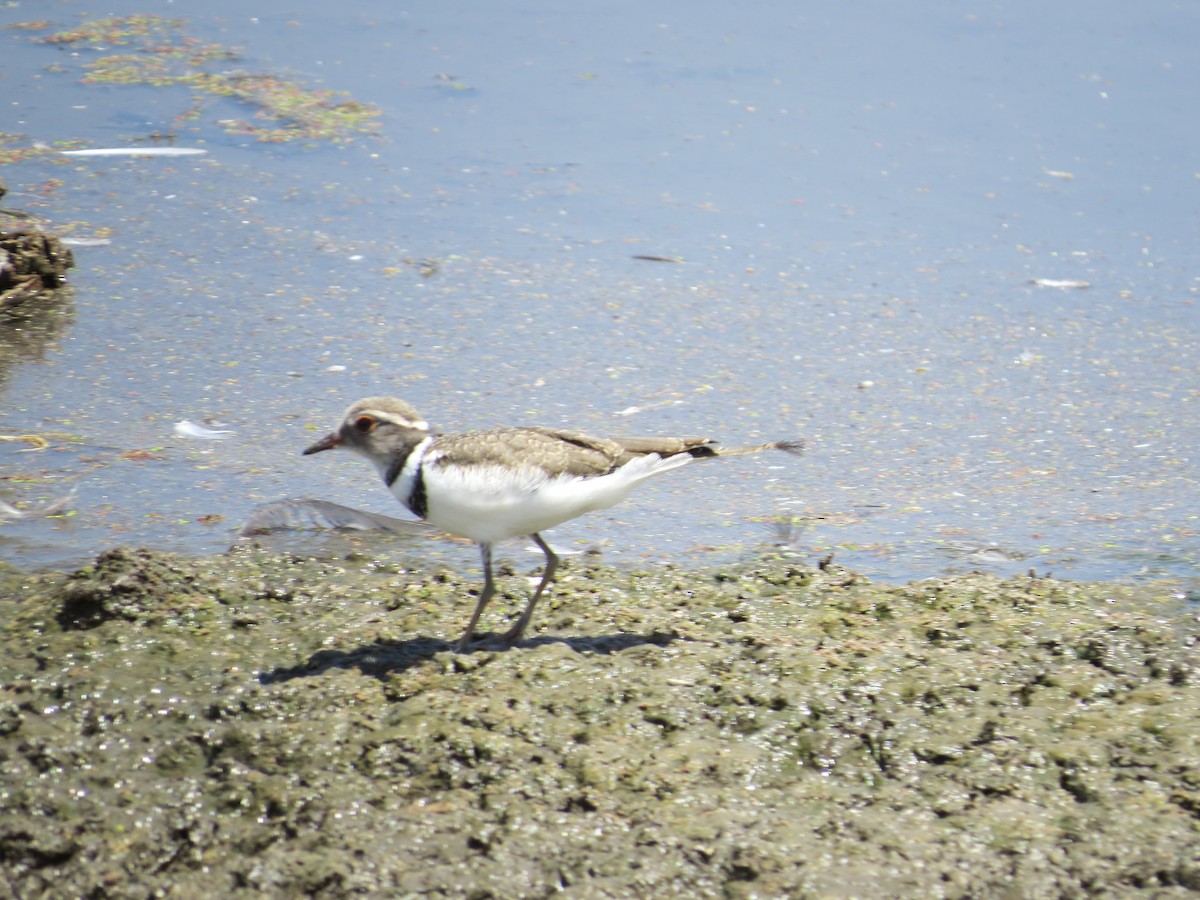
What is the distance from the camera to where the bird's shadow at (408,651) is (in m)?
4.15

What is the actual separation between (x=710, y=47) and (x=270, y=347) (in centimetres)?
521

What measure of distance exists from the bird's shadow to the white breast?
1.09 feet

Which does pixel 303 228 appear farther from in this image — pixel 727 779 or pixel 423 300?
pixel 727 779

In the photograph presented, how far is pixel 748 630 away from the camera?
4.58 meters

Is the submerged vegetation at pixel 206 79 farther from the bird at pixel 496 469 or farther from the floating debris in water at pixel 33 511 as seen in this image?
the bird at pixel 496 469

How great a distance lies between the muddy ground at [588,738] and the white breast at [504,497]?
0.36 metres

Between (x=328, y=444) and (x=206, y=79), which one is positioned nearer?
(x=328, y=444)

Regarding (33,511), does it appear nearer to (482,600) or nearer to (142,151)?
(482,600)

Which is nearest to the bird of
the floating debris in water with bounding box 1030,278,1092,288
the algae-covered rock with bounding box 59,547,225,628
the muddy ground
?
the muddy ground

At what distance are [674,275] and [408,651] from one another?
386cm

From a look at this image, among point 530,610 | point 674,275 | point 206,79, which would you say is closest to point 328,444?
point 530,610

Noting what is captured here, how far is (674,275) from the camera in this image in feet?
25.5

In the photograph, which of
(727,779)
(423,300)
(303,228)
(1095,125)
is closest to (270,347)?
(423,300)

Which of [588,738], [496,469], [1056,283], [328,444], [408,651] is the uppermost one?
[496,469]
